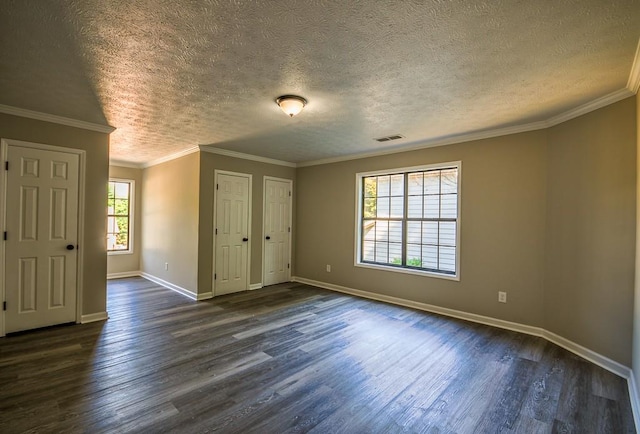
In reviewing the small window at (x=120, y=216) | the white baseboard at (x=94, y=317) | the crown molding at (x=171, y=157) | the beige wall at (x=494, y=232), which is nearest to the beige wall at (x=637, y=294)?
the beige wall at (x=494, y=232)

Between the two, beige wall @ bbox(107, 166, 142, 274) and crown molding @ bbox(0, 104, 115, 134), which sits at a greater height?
crown molding @ bbox(0, 104, 115, 134)

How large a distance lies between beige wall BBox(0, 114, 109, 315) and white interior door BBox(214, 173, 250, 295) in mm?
1582

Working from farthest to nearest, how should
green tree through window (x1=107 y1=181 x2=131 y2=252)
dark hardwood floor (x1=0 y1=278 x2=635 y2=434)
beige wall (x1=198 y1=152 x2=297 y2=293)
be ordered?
green tree through window (x1=107 y1=181 x2=131 y2=252) < beige wall (x1=198 y1=152 x2=297 y2=293) < dark hardwood floor (x1=0 y1=278 x2=635 y2=434)

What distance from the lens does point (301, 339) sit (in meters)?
3.33

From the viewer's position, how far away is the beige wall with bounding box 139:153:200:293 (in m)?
4.98

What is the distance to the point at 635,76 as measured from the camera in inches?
91.7

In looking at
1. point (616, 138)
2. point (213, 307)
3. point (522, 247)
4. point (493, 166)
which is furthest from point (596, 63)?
point (213, 307)

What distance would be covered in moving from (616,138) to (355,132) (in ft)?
8.39

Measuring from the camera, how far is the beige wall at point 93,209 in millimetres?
3691

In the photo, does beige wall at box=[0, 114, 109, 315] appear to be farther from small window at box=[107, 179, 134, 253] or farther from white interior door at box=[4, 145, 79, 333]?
small window at box=[107, 179, 134, 253]

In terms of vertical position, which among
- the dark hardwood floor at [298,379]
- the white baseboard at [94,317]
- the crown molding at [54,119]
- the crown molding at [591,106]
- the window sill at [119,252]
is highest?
the crown molding at [591,106]

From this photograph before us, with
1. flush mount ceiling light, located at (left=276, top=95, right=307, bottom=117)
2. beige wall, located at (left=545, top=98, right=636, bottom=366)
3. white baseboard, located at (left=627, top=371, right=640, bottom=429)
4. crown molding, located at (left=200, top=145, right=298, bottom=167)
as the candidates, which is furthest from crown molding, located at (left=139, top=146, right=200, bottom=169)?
white baseboard, located at (left=627, top=371, right=640, bottom=429)

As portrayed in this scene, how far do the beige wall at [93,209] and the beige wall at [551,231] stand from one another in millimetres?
3826

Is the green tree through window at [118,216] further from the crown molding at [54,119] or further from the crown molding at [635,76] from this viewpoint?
the crown molding at [635,76]
